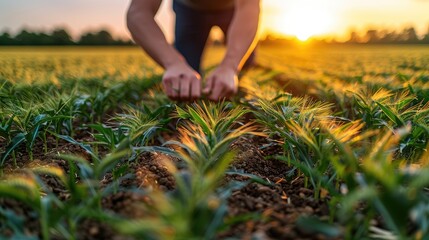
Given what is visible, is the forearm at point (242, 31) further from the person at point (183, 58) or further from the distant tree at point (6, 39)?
the distant tree at point (6, 39)

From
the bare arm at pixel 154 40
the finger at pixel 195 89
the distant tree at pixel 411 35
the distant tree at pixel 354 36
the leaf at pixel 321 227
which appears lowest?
the distant tree at pixel 354 36

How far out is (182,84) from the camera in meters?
2.60

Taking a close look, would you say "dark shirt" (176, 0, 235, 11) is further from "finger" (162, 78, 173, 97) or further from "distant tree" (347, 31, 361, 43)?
"distant tree" (347, 31, 361, 43)

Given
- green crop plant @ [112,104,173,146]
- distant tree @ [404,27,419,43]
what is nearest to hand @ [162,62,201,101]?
green crop plant @ [112,104,173,146]

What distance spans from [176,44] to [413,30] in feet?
189

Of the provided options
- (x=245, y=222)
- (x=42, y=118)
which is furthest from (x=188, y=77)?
(x=245, y=222)

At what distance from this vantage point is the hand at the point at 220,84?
2.65 meters

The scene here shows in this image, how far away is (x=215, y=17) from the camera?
4848mm

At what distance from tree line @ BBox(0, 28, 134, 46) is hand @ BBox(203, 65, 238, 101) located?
42.8 metres

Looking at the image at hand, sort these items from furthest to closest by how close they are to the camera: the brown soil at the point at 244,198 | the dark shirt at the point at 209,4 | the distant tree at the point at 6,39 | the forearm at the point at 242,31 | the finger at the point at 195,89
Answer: the distant tree at the point at 6,39
the dark shirt at the point at 209,4
the forearm at the point at 242,31
the finger at the point at 195,89
the brown soil at the point at 244,198

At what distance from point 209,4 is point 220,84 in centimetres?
222

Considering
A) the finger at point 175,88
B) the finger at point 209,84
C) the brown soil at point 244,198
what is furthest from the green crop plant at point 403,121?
the finger at point 175,88

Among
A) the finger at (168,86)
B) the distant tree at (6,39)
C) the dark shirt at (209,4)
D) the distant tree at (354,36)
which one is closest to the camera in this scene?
the finger at (168,86)

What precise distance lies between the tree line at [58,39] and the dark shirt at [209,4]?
4080 cm
